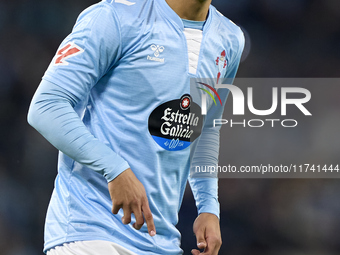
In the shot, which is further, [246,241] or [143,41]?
[246,241]

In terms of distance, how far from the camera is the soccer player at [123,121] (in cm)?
126

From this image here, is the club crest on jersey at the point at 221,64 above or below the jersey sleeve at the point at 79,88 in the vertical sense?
above

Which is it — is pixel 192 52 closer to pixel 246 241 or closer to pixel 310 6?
pixel 246 241

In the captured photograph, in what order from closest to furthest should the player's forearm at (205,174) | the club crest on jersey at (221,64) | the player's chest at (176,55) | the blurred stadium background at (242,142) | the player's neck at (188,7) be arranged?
the player's chest at (176,55)
the player's neck at (188,7)
the club crest on jersey at (221,64)
the player's forearm at (205,174)
the blurred stadium background at (242,142)

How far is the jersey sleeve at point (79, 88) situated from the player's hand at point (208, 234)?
535 millimetres

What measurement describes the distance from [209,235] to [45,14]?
3292 mm

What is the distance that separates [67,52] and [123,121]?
266 millimetres

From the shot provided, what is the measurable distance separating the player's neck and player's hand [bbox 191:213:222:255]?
742mm

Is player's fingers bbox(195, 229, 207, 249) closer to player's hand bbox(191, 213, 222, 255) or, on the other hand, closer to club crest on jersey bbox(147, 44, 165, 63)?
player's hand bbox(191, 213, 222, 255)

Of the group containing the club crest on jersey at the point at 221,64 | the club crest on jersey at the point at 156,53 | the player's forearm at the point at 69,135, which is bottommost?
the player's forearm at the point at 69,135

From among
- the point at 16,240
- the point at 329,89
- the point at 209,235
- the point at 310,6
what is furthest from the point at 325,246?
the point at 209,235

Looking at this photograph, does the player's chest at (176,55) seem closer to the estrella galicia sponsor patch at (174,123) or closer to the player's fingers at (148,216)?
the estrella galicia sponsor patch at (174,123)

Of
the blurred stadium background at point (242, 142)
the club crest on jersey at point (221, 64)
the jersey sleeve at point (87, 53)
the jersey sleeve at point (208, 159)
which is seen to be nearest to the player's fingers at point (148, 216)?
the jersey sleeve at point (87, 53)

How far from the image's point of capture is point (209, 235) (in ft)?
5.38
